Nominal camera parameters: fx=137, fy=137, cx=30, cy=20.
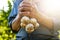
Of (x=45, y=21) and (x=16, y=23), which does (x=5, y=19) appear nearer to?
(x=16, y=23)

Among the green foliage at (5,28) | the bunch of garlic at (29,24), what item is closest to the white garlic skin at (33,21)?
the bunch of garlic at (29,24)

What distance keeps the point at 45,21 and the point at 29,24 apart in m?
0.08

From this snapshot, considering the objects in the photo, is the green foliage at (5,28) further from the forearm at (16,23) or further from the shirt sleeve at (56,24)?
the shirt sleeve at (56,24)

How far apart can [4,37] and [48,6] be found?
0.95ft

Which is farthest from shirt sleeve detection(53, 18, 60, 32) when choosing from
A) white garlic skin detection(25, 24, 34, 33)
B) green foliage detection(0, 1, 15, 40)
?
green foliage detection(0, 1, 15, 40)

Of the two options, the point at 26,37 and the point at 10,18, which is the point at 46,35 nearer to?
the point at 26,37

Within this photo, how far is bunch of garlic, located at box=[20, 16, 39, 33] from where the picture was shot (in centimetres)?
62

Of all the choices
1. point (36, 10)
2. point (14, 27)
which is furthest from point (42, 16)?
point (14, 27)

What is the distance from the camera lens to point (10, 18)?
0.68 m

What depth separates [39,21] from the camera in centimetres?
64

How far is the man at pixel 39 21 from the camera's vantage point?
628 millimetres

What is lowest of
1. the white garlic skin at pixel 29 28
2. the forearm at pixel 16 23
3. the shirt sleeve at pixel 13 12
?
the white garlic skin at pixel 29 28

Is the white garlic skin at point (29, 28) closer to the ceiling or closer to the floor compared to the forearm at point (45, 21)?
closer to the floor

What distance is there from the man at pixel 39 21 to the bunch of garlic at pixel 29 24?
1 cm
